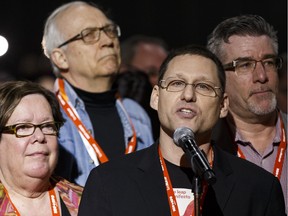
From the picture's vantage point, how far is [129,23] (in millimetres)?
8594

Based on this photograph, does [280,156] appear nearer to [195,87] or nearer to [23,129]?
[195,87]

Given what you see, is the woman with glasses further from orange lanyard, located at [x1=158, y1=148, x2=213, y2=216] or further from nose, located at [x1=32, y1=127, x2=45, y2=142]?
orange lanyard, located at [x1=158, y1=148, x2=213, y2=216]

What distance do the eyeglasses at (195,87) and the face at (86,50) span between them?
1.38m

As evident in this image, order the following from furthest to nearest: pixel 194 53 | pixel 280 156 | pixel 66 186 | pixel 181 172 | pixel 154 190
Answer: pixel 280 156 → pixel 66 186 → pixel 194 53 → pixel 181 172 → pixel 154 190

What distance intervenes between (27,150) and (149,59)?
3.18 m

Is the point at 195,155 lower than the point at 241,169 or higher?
higher

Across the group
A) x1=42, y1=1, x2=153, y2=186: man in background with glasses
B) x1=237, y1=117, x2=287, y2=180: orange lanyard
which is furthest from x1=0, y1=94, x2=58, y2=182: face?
x1=237, y1=117, x2=287, y2=180: orange lanyard

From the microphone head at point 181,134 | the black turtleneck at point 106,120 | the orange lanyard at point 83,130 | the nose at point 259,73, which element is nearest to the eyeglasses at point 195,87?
the microphone head at point 181,134

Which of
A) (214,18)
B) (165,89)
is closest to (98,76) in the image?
(165,89)

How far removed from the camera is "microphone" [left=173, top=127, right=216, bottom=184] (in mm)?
3025

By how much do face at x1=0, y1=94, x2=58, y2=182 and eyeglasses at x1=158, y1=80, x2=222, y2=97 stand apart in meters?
Result: 0.79

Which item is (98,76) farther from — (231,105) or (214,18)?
(214,18)

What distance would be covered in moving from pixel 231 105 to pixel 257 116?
0.18 meters

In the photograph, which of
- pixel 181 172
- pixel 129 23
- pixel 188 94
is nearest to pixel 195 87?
pixel 188 94
